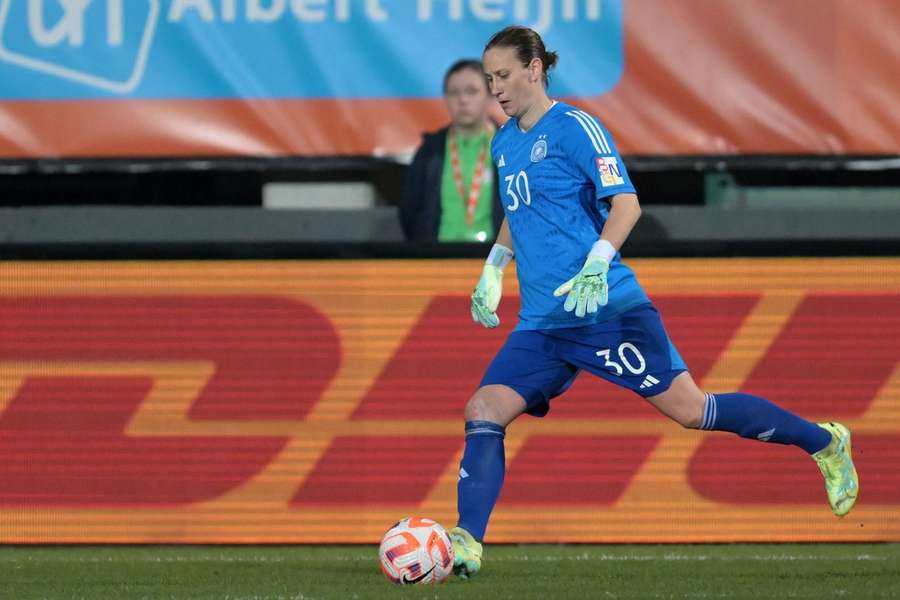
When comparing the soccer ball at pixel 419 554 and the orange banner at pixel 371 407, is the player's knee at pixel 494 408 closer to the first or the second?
the soccer ball at pixel 419 554

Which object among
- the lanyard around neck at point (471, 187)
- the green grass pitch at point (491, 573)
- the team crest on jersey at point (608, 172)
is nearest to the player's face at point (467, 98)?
the lanyard around neck at point (471, 187)

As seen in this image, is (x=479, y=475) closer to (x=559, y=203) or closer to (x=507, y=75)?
(x=559, y=203)

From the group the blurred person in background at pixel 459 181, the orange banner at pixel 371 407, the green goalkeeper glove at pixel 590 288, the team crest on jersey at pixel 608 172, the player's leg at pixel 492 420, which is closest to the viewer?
the green goalkeeper glove at pixel 590 288

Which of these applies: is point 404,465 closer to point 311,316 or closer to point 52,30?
point 311,316

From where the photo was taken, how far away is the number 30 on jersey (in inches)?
241

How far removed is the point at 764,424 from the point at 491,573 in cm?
117

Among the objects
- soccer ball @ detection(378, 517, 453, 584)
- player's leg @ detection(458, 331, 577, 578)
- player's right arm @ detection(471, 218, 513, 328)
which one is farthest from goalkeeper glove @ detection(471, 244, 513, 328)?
soccer ball @ detection(378, 517, 453, 584)

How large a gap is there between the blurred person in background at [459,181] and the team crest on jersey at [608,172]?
238 cm

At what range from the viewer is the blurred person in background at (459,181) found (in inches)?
331

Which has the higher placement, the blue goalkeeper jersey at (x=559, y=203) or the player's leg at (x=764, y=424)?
the blue goalkeeper jersey at (x=559, y=203)

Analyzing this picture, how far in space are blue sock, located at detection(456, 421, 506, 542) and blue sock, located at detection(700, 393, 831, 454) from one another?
759 mm

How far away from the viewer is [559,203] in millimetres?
6078

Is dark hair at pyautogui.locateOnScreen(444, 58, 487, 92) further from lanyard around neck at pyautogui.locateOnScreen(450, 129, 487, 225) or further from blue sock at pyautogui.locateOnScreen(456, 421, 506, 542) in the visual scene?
blue sock at pyautogui.locateOnScreen(456, 421, 506, 542)

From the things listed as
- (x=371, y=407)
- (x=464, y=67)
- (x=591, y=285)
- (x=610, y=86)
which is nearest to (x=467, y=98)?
(x=464, y=67)
